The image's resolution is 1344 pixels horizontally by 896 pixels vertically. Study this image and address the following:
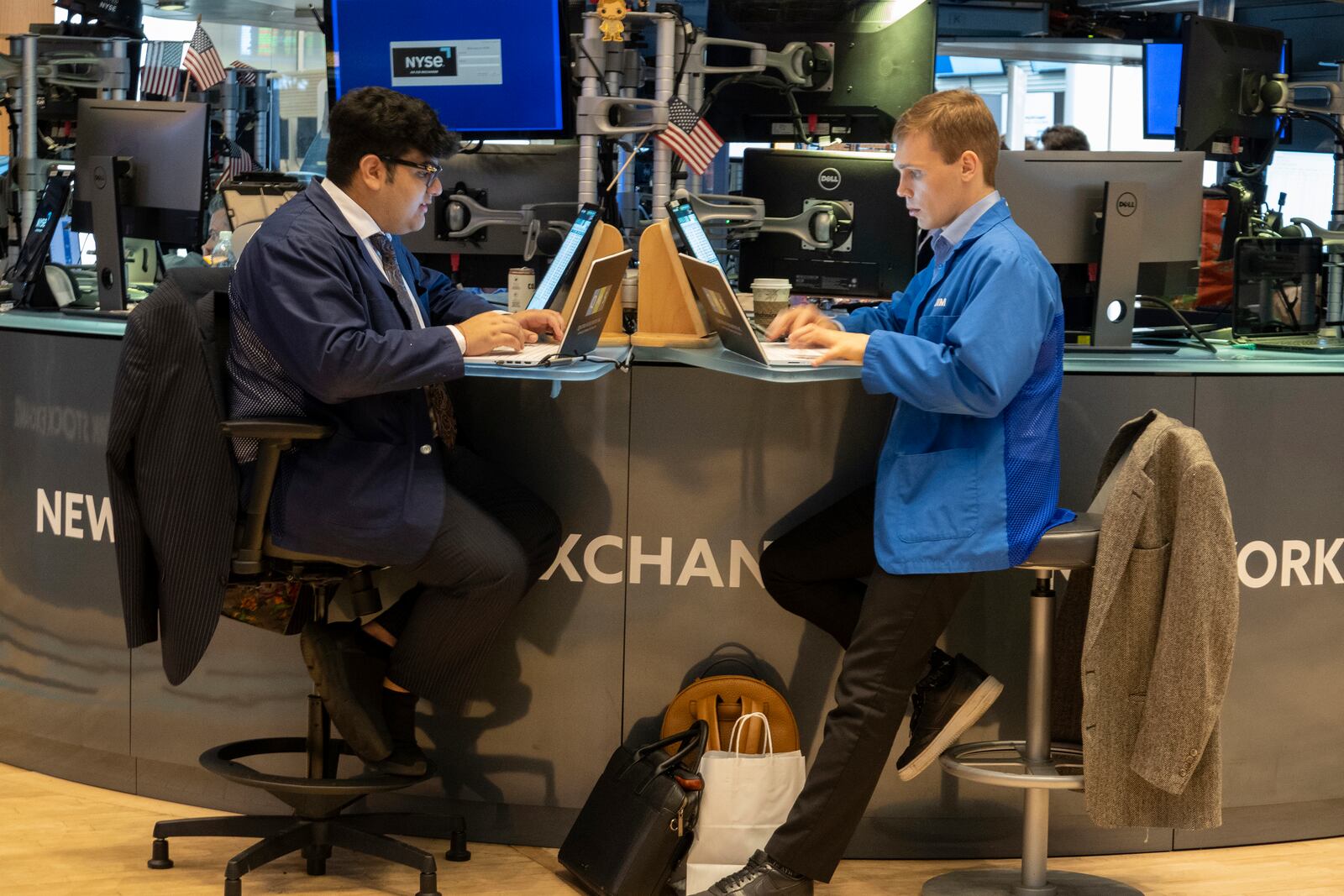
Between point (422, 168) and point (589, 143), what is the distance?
73 centimetres

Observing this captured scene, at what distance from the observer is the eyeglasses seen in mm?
2568

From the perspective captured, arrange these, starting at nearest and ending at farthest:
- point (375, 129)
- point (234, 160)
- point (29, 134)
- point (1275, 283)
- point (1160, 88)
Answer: point (375, 129), point (1275, 283), point (29, 134), point (234, 160), point (1160, 88)

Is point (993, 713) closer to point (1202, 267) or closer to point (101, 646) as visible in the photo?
point (101, 646)

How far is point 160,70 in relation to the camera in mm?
5895

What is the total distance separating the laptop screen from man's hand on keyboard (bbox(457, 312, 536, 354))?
1.89 m

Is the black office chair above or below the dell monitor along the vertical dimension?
below

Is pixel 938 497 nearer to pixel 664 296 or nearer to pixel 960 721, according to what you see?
pixel 960 721

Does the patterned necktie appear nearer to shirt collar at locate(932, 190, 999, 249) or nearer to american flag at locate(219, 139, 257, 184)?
shirt collar at locate(932, 190, 999, 249)

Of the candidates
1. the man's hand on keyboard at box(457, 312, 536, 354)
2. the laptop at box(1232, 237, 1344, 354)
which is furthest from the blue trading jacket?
the laptop at box(1232, 237, 1344, 354)

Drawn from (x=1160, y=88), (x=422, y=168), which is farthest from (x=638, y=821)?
(x=1160, y=88)

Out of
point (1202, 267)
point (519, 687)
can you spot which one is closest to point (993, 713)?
point (519, 687)

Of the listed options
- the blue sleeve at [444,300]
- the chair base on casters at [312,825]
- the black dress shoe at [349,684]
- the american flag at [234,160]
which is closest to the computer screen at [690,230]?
the blue sleeve at [444,300]

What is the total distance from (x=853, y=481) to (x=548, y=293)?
72cm

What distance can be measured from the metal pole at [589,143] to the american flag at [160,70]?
10.1ft
